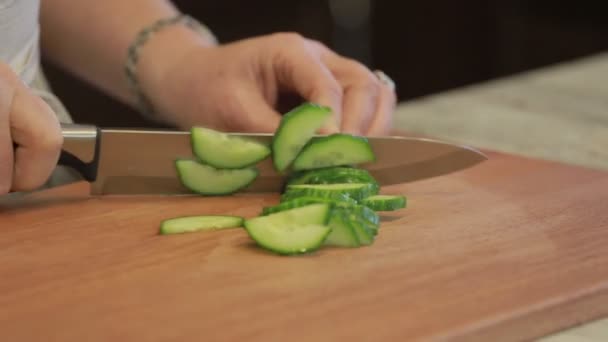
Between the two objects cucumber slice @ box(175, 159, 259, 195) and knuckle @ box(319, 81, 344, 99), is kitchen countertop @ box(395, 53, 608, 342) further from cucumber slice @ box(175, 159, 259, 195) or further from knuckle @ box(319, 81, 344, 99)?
cucumber slice @ box(175, 159, 259, 195)

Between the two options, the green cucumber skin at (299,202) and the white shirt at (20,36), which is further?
the white shirt at (20,36)

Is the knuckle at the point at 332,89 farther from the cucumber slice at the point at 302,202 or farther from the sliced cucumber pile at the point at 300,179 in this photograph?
the cucumber slice at the point at 302,202

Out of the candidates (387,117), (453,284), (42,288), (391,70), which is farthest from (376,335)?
(391,70)

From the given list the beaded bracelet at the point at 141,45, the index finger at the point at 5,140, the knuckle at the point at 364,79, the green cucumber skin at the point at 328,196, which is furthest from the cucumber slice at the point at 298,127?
the beaded bracelet at the point at 141,45

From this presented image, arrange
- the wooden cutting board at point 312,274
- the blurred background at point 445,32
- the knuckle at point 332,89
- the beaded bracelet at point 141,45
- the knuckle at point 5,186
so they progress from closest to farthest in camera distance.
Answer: the wooden cutting board at point 312,274, the knuckle at point 5,186, the knuckle at point 332,89, the beaded bracelet at point 141,45, the blurred background at point 445,32

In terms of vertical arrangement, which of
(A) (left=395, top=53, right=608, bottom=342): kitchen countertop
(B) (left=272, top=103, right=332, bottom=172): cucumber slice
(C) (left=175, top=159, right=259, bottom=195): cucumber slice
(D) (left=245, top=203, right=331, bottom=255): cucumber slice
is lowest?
(A) (left=395, top=53, right=608, bottom=342): kitchen countertop

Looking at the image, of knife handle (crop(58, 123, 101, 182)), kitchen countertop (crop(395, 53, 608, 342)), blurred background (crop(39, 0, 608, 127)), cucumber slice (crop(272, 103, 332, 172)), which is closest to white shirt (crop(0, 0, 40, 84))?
knife handle (crop(58, 123, 101, 182))
